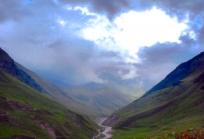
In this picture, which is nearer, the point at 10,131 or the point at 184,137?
the point at 184,137

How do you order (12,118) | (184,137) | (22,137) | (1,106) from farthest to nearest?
(1,106) → (12,118) → (22,137) → (184,137)

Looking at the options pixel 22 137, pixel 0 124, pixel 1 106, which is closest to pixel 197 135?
pixel 22 137

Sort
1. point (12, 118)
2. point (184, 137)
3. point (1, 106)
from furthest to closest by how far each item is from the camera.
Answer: point (1, 106)
point (12, 118)
point (184, 137)

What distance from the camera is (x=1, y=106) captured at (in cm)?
19675

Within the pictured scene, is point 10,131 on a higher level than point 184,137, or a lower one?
lower

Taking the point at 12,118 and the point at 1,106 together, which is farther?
the point at 1,106

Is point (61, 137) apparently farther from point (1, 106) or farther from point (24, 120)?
point (1, 106)

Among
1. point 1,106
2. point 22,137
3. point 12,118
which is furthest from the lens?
point 1,106

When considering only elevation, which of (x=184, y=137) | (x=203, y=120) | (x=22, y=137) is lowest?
(x=22, y=137)

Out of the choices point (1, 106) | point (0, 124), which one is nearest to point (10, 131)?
point (0, 124)

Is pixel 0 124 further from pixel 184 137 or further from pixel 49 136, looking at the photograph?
pixel 184 137

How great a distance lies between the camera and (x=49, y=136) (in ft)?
591

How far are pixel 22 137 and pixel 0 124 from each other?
64.9 ft

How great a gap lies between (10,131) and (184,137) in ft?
415
